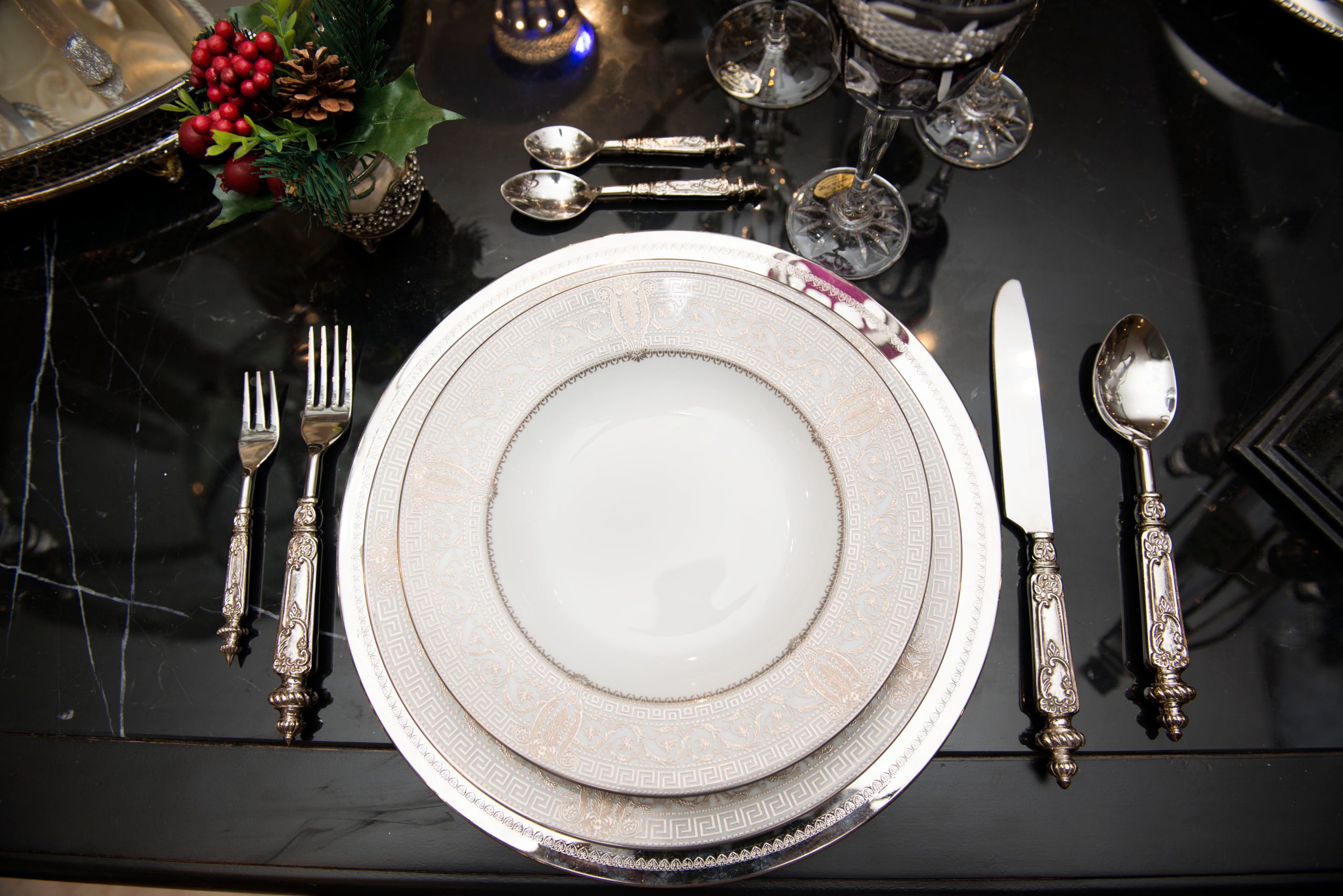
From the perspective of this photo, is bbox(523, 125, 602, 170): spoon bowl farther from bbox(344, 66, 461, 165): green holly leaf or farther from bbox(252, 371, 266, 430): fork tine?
bbox(252, 371, 266, 430): fork tine

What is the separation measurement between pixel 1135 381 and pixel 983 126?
0.28m

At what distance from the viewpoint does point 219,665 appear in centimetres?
61

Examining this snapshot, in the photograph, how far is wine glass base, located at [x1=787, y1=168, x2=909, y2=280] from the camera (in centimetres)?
65

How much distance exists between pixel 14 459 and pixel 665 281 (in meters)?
0.63

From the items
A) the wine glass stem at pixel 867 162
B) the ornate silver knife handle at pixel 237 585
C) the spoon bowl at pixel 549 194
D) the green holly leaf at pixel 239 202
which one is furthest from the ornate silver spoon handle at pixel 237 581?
→ the wine glass stem at pixel 867 162

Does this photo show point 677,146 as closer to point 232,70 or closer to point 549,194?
point 549,194

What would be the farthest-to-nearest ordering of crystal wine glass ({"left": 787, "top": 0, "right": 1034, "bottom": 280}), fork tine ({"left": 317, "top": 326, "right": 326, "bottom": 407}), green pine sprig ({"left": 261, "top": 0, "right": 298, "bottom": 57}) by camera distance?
fork tine ({"left": 317, "top": 326, "right": 326, "bottom": 407}) < green pine sprig ({"left": 261, "top": 0, "right": 298, "bottom": 57}) < crystal wine glass ({"left": 787, "top": 0, "right": 1034, "bottom": 280})

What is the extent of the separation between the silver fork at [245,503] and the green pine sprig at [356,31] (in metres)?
0.28

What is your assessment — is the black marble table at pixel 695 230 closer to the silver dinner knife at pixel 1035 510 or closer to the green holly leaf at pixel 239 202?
the silver dinner knife at pixel 1035 510

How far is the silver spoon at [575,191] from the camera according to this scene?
0.67 metres

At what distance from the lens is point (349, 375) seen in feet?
2.09

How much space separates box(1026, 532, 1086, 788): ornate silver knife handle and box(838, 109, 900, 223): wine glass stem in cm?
32

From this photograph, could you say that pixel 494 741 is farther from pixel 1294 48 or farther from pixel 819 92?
pixel 1294 48

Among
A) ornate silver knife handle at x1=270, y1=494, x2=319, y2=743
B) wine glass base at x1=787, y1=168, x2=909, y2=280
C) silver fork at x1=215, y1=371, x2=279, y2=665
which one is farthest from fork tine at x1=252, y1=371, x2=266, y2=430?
wine glass base at x1=787, y1=168, x2=909, y2=280
